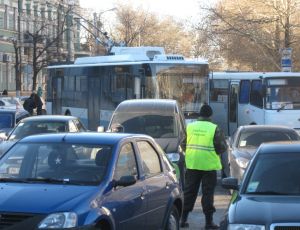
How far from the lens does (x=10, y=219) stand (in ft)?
20.1

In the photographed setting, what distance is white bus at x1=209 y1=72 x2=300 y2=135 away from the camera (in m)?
22.4

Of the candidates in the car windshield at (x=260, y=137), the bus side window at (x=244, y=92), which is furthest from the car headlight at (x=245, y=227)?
the bus side window at (x=244, y=92)

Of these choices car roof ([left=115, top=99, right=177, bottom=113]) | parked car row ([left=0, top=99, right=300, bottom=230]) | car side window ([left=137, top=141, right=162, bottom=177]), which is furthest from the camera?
car roof ([left=115, top=99, right=177, bottom=113])

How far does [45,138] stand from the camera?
7.58 meters

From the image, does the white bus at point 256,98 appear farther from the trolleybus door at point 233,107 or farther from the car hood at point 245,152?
the car hood at point 245,152

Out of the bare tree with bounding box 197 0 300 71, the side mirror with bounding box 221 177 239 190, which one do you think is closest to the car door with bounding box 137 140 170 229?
the side mirror with bounding box 221 177 239 190

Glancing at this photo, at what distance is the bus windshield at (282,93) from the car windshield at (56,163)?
1609cm

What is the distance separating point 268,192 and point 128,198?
1.42 metres

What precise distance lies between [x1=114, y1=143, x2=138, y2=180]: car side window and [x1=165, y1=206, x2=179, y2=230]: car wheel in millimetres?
1012

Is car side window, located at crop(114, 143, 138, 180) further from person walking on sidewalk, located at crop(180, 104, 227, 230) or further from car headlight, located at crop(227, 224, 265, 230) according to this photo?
person walking on sidewalk, located at crop(180, 104, 227, 230)

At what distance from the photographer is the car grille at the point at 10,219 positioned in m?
6.08

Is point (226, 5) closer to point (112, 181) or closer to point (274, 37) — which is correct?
point (274, 37)

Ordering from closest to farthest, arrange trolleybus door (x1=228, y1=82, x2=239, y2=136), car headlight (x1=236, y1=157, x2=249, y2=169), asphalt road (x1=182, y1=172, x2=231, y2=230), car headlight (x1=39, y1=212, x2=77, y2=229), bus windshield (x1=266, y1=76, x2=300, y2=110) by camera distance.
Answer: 1. car headlight (x1=39, y1=212, x2=77, y2=229)
2. asphalt road (x1=182, y1=172, x2=231, y2=230)
3. car headlight (x1=236, y1=157, x2=249, y2=169)
4. bus windshield (x1=266, y1=76, x2=300, y2=110)
5. trolleybus door (x1=228, y1=82, x2=239, y2=136)

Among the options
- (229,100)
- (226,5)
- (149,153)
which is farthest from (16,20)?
(149,153)
